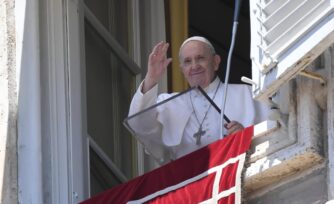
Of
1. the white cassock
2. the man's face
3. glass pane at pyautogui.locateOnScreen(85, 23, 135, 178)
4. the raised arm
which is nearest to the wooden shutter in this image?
the raised arm

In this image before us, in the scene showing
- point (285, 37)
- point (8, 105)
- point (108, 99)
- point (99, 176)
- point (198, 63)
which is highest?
point (108, 99)

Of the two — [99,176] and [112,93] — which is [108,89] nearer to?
[112,93]

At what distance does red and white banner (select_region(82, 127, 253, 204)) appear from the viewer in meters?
6.17

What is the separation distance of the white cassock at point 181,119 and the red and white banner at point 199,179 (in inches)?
16.4

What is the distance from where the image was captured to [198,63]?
7.12m

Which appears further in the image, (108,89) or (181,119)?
(108,89)

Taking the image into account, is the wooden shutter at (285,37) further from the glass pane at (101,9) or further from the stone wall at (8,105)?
the glass pane at (101,9)

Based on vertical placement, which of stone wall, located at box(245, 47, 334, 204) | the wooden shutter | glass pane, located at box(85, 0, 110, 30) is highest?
glass pane, located at box(85, 0, 110, 30)

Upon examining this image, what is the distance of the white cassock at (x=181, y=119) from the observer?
6.87m

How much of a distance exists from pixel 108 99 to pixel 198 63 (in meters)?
0.76

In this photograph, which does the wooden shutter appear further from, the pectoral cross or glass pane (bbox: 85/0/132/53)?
glass pane (bbox: 85/0/132/53)

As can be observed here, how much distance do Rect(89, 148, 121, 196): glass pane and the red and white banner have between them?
33.0 inches

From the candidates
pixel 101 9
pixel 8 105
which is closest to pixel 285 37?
pixel 8 105

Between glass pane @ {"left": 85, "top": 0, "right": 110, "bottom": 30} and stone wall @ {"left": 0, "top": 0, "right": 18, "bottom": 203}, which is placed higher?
glass pane @ {"left": 85, "top": 0, "right": 110, "bottom": 30}
